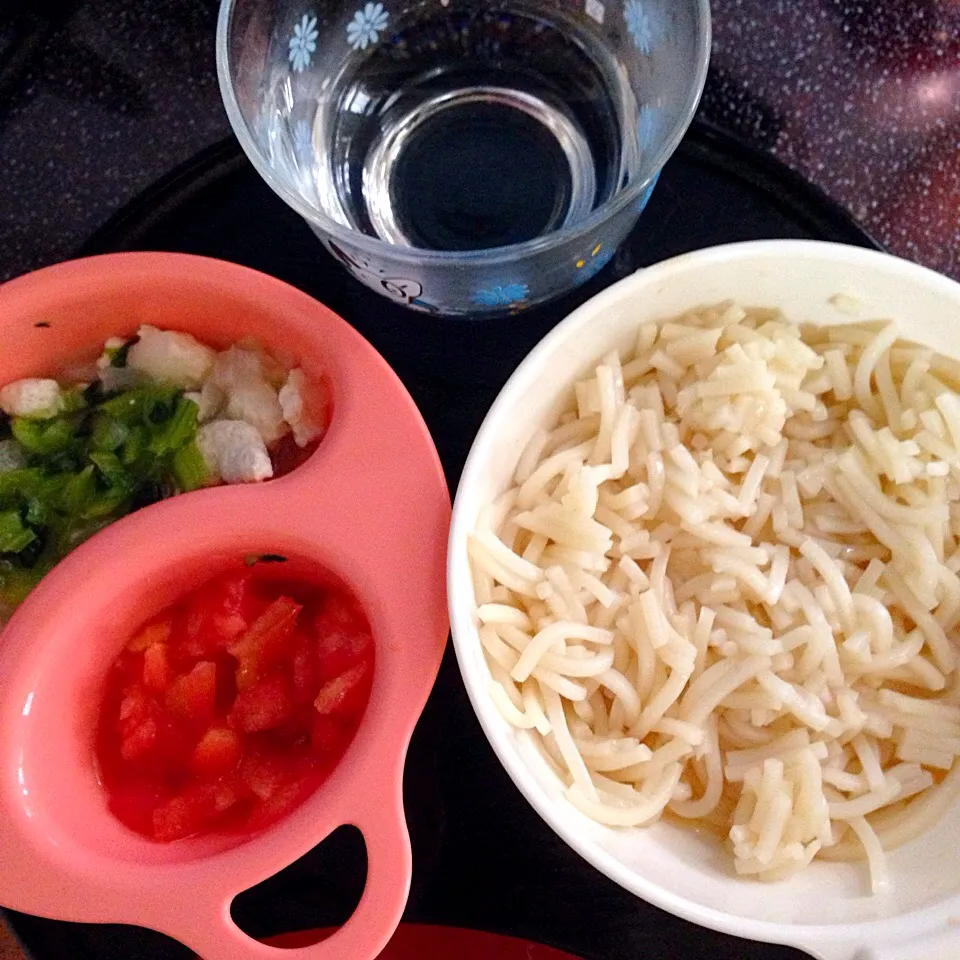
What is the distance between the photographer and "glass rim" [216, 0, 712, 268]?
0.88 metres

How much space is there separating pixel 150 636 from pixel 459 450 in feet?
1.29

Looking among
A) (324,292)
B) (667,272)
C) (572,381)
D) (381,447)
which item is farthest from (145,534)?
(667,272)

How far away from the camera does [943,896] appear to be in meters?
0.83

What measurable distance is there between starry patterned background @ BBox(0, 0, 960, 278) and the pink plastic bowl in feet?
0.90

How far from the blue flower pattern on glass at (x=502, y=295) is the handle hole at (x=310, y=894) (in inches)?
22.6

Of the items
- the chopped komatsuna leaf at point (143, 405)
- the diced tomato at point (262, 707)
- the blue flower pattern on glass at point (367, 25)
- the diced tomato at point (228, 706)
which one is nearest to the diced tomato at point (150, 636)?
the diced tomato at point (228, 706)

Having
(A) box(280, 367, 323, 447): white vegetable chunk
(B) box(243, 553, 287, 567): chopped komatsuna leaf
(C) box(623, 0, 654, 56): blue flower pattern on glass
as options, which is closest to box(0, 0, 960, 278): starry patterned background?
(C) box(623, 0, 654, 56): blue flower pattern on glass

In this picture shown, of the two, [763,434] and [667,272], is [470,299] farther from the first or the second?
[763,434]

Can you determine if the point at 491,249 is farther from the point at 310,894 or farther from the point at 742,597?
the point at 310,894

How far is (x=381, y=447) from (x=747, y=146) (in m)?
0.59

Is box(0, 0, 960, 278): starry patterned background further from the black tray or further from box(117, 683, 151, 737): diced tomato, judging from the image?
box(117, 683, 151, 737): diced tomato

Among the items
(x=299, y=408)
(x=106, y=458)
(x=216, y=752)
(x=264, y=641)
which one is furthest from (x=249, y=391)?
(x=216, y=752)

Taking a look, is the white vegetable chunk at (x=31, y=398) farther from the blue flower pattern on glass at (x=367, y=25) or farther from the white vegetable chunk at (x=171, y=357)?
the blue flower pattern on glass at (x=367, y=25)

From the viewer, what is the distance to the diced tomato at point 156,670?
3.24 ft
